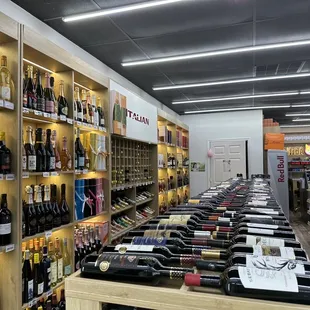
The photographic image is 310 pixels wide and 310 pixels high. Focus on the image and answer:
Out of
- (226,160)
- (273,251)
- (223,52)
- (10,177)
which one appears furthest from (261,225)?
(226,160)

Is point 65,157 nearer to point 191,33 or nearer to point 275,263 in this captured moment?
point 275,263

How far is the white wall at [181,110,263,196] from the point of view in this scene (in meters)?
9.19

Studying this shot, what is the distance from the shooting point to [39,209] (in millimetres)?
2570

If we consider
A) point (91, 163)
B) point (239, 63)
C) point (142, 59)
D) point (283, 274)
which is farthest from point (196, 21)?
point (283, 274)

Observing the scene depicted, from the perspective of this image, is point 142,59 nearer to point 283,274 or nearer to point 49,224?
point 49,224

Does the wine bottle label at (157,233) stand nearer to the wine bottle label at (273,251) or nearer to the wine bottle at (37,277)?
the wine bottle label at (273,251)

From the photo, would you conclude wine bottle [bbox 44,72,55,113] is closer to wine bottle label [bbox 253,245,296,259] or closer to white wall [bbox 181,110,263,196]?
wine bottle label [bbox 253,245,296,259]

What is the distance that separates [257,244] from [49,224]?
2.02 m

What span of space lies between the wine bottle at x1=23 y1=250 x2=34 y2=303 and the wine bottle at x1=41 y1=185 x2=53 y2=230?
274mm

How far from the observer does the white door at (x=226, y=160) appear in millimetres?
9204

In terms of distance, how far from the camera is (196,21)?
3.72 meters

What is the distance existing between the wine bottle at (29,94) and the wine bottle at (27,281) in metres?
1.23

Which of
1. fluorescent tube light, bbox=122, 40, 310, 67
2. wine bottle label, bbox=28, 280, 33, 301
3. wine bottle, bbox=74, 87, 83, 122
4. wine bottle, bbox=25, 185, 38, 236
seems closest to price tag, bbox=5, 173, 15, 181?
wine bottle, bbox=25, 185, 38, 236

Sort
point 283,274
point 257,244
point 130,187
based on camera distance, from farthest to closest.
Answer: point 130,187, point 257,244, point 283,274
